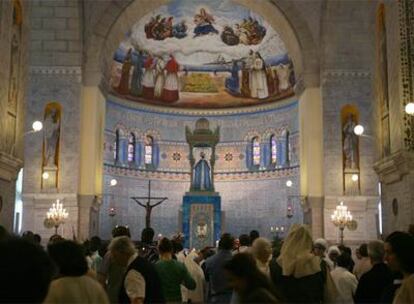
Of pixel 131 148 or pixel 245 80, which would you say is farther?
pixel 245 80

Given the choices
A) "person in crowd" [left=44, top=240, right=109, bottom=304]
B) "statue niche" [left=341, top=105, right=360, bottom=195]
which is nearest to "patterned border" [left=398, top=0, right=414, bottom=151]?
"statue niche" [left=341, top=105, right=360, bottom=195]

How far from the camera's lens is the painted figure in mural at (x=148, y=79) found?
34.5 m

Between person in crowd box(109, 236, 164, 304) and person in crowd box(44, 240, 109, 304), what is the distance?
4.16ft

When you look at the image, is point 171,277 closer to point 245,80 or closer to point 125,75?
point 125,75

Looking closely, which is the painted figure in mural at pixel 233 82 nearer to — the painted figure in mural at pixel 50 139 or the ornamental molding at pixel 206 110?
the ornamental molding at pixel 206 110

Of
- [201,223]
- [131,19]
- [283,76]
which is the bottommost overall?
[201,223]

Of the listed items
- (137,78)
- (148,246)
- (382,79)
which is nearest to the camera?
(148,246)

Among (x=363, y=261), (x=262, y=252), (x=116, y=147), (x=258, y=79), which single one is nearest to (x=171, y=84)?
(x=258, y=79)

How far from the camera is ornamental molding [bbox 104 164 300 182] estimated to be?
3294 cm

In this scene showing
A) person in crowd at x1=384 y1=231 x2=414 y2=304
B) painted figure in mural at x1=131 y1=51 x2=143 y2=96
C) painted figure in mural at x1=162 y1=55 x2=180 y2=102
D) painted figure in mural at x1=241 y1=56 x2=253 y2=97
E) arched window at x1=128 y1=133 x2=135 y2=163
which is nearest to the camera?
person in crowd at x1=384 y1=231 x2=414 y2=304

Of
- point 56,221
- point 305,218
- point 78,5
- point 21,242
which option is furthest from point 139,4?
point 21,242

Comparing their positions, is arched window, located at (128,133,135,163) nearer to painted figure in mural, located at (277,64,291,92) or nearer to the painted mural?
the painted mural

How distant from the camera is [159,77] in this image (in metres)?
35.3

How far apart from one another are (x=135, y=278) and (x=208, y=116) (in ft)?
99.3
